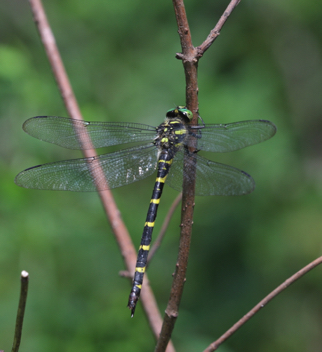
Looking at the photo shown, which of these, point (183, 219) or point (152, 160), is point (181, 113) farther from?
point (183, 219)

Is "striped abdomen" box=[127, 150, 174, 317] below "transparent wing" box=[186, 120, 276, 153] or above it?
below

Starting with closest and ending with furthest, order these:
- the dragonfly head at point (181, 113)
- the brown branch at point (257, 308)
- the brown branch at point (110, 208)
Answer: the brown branch at point (257, 308) < the brown branch at point (110, 208) < the dragonfly head at point (181, 113)

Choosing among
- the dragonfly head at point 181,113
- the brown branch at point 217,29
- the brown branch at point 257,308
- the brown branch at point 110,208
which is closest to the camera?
the brown branch at point 257,308

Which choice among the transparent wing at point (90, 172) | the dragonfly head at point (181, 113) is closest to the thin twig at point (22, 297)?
the transparent wing at point (90, 172)

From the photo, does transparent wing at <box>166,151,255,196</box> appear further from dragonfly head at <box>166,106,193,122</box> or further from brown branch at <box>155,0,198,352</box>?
brown branch at <box>155,0,198,352</box>

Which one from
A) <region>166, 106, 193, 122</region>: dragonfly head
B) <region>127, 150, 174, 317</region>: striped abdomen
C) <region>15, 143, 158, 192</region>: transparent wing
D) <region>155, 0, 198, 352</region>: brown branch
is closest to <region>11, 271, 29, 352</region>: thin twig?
<region>155, 0, 198, 352</region>: brown branch

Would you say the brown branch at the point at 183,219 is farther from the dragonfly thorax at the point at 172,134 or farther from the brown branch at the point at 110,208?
the dragonfly thorax at the point at 172,134

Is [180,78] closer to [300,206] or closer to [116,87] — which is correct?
[116,87]

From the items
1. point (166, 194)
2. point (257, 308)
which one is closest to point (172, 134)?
point (257, 308)
